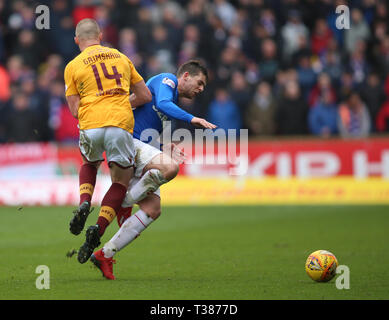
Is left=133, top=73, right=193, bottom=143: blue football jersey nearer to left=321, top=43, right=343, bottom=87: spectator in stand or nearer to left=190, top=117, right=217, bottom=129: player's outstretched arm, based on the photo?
left=190, top=117, right=217, bottom=129: player's outstretched arm

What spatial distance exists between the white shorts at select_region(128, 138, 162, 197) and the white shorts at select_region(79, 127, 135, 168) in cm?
32

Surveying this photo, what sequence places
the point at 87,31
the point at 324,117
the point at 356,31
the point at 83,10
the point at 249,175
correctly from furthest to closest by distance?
the point at 83,10 < the point at 356,31 < the point at 324,117 < the point at 249,175 < the point at 87,31

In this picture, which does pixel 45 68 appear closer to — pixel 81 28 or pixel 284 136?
pixel 284 136

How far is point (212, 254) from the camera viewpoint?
10.9 meters

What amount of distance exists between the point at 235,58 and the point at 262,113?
1.78 meters

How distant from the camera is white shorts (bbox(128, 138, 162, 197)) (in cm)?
905

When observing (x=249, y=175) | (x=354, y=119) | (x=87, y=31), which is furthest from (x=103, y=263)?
(x=354, y=119)

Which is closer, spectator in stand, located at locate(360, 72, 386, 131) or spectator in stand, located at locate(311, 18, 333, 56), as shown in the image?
spectator in stand, located at locate(360, 72, 386, 131)

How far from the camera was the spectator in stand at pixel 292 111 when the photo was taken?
62.7 feet

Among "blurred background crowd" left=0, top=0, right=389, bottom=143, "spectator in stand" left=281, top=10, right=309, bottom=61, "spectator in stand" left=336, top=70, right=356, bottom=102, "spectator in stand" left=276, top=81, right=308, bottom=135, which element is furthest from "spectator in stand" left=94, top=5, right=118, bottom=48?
"spectator in stand" left=336, top=70, right=356, bottom=102

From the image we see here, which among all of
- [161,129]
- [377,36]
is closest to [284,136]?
[377,36]

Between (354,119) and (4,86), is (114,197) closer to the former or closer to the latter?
(354,119)

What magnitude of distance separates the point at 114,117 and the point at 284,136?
11.5 metres

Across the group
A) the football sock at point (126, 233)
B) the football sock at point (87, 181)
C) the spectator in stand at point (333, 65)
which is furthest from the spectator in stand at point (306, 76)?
the football sock at point (87, 181)
